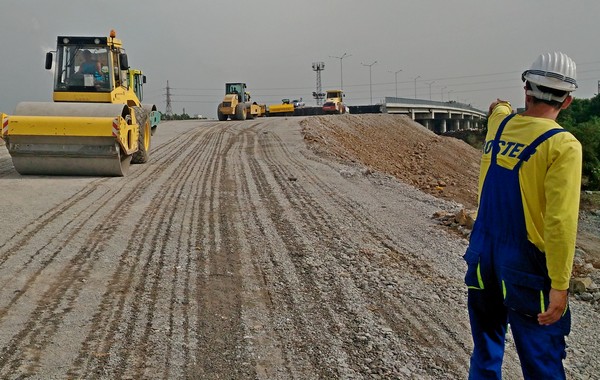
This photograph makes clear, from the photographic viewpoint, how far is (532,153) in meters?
2.65

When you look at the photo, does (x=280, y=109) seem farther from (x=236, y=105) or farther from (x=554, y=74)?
(x=554, y=74)

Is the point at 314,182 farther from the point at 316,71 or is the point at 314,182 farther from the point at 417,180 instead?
the point at 316,71

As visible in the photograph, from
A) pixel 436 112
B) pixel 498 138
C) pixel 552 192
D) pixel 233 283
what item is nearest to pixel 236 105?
pixel 233 283

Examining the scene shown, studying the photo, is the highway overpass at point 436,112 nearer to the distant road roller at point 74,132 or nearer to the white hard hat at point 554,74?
the distant road roller at point 74,132

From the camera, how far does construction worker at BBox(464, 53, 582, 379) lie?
2.56 metres

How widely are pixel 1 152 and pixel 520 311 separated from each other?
16168 millimetres

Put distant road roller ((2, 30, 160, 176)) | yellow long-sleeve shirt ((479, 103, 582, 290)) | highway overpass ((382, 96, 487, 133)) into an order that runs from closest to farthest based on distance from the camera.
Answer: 1. yellow long-sleeve shirt ((479, 103, 582, 290))
2. distant road roller ((2, 30, 160, 176))
3. highway overpass ((382, 96, 487, 133))

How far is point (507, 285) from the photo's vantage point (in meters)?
2.71

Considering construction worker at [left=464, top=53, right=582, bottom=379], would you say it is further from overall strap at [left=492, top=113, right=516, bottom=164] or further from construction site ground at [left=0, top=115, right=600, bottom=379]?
construction site ground at [left=0, top=115, right=600, bottom=379]

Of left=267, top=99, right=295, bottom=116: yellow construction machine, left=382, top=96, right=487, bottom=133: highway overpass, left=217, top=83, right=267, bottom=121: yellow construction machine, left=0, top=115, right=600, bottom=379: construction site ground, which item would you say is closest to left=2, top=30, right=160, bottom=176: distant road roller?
left=0, top=115, right=600, bottom=379: construction site ground

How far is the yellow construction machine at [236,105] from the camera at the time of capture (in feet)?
119

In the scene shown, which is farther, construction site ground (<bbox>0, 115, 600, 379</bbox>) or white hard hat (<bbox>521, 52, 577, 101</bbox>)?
construction site ground (<bbox>0, 115, 600, 379</bbox>)

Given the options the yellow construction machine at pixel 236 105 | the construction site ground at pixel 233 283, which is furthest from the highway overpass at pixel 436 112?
the construction site ground at pixel 233 283

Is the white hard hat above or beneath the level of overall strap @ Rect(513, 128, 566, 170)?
above
